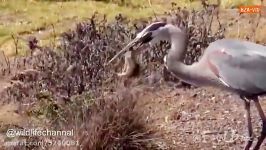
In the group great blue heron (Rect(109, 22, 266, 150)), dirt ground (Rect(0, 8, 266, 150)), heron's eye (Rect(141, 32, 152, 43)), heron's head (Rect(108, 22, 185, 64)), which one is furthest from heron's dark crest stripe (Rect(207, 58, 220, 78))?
dirt ground (Rect(0, 8, 266, 150))

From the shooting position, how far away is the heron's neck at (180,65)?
5.48 m

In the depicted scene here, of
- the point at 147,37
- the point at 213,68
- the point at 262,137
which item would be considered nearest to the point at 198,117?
the point at 262,137

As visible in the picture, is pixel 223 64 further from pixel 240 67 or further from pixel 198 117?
pixel 198 117

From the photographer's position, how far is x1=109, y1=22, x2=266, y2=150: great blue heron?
541cm

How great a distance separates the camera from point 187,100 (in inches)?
269

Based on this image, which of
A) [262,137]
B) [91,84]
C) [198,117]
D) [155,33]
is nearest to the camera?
[155,33]

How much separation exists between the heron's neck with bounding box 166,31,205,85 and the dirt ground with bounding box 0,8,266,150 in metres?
0.41

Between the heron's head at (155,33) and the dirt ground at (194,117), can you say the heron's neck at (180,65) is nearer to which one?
the heron's head at (155,33)

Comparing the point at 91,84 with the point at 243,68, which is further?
the point at 91,84

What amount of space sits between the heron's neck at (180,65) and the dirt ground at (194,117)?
1.33 feet

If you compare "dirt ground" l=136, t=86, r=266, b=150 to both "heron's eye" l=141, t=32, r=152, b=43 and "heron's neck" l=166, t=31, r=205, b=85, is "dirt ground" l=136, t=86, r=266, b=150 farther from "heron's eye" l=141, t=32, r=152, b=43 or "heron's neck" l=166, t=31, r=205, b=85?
"heron's eye" l=141, t=32, r=152, b=43

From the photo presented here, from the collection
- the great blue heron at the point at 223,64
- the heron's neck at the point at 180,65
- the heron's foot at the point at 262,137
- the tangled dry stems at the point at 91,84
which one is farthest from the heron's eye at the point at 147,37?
the heron's foot at the point at 262,137

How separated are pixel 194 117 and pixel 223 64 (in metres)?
1.06

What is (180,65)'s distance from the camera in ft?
18.1
